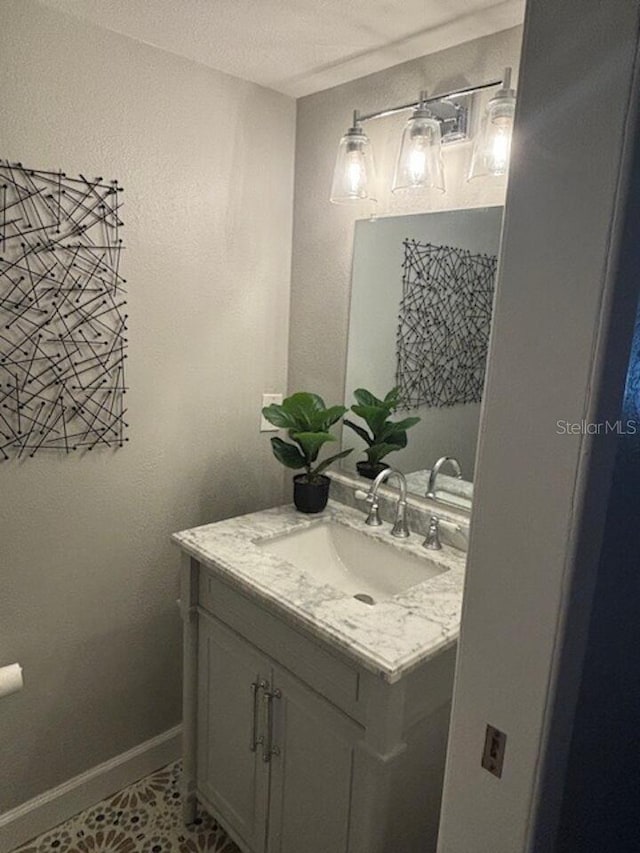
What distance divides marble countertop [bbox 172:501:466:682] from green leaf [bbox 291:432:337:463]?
224 mm

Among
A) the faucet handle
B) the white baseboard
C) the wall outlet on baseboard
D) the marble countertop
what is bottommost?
→ the white baseboard

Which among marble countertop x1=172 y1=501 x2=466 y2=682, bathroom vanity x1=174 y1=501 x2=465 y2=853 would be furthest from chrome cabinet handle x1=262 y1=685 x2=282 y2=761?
marble countertop x1=172 y1=501 x2=466 y2=682

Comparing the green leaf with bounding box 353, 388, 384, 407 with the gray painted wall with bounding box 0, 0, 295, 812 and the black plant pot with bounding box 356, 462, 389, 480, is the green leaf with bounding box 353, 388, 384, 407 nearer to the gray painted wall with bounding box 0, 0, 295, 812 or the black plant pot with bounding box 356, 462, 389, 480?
the black plant pot with bounding box 356, 462, 389, 480

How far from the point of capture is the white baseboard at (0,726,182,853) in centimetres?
174

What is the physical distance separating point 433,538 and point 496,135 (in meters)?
1.08

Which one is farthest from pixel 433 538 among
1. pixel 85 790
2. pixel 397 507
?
pixel 85 790

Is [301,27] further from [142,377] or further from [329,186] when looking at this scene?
[142,377]

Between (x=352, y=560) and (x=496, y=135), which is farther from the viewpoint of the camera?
(x=352, y=560)

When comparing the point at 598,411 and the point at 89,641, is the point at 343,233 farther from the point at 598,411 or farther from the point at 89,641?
the point at 89,641

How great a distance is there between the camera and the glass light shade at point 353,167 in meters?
1.69

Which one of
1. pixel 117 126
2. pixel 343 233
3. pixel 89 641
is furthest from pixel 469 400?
pixel 89 641

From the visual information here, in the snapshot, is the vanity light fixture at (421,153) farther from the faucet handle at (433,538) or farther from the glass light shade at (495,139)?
the faucet handle at (433,538)

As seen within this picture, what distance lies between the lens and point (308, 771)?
1.36 metres

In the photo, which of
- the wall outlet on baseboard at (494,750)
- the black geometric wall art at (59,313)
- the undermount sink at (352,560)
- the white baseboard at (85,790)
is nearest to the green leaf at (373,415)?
the undermount sink at (352,560)
